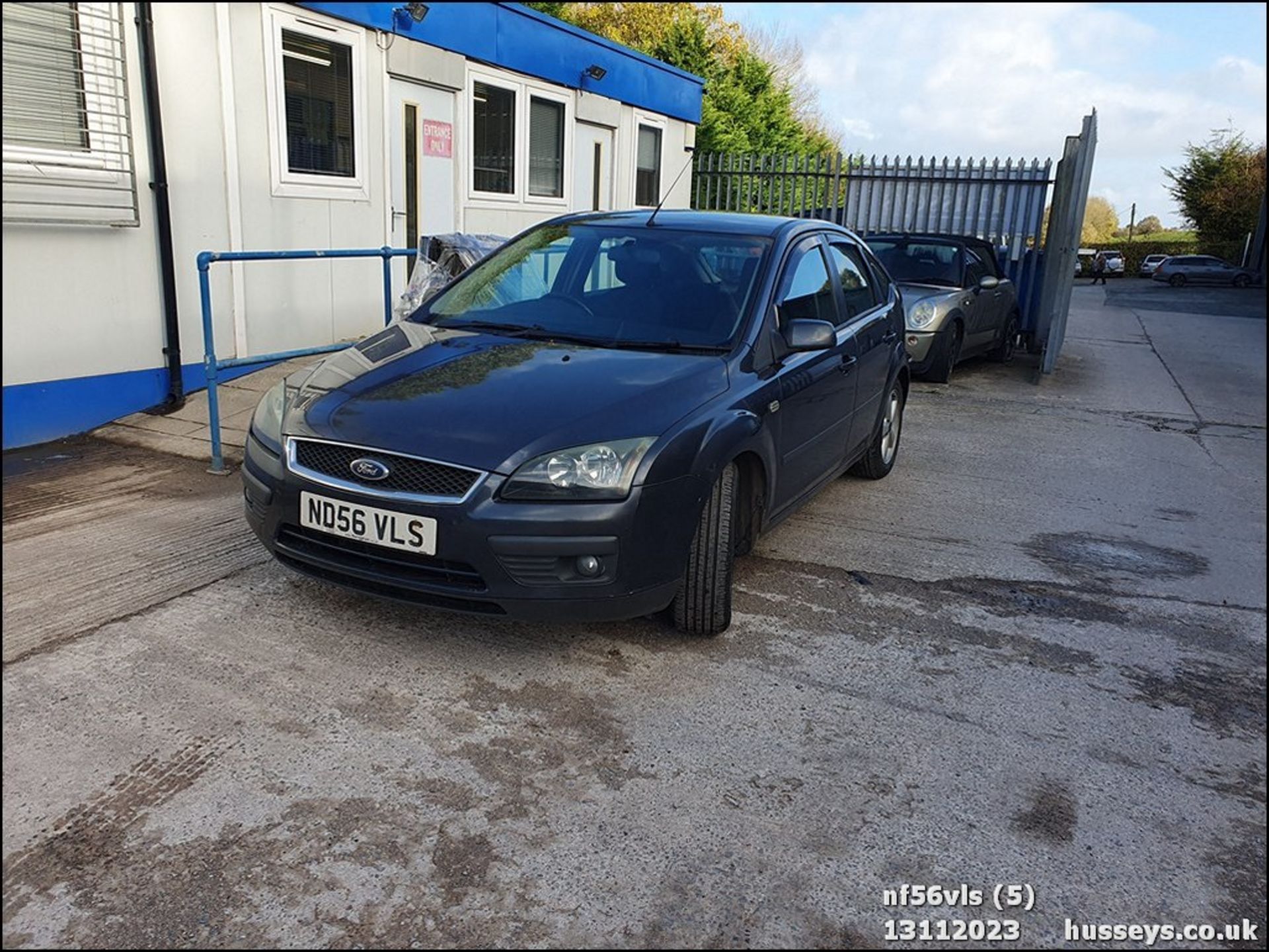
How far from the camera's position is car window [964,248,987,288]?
10.6 meters

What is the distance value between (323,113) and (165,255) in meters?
2.66

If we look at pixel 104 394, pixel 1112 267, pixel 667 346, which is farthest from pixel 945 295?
pixel 104 394

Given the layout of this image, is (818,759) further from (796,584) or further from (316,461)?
(316,461)

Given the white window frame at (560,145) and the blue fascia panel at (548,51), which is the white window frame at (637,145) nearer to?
the blue fascia panel at (548,51)

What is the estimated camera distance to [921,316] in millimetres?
9820

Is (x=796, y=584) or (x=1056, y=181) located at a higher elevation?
(x=1056, y=181)

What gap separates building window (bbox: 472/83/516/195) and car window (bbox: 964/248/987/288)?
16.9 feet

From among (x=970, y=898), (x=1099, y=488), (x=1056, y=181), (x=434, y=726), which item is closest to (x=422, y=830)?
(x=434, y=726)

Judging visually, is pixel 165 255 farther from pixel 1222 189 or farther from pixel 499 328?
pixel 1222 189

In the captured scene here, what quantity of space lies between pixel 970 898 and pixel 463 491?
1854 millimetres

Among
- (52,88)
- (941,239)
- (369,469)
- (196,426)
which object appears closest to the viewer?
(52,88)

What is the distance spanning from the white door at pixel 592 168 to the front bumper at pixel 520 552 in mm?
9396

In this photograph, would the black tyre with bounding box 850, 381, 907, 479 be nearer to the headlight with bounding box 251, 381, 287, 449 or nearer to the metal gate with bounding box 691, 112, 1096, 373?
the headlight with bounding box 251, 381, 287, 449

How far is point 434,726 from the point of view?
3.03 metres
